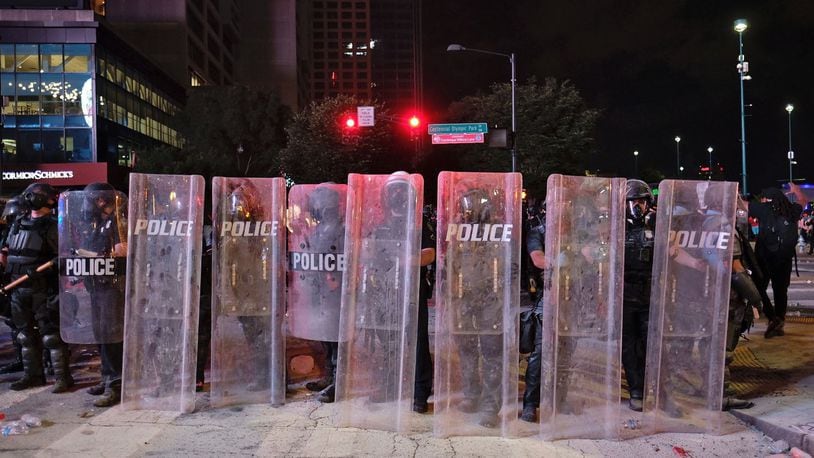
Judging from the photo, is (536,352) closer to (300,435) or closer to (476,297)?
(476,297)

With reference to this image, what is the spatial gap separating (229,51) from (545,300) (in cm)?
8668

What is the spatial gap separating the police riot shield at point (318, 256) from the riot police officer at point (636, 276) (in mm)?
2290

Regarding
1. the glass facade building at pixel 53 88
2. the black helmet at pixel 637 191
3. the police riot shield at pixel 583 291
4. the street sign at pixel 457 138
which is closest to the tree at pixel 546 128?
the street sign at pixel 457 138

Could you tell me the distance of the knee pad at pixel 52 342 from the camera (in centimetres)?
576

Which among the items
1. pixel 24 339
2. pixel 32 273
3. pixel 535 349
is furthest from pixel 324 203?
pixel 24 339

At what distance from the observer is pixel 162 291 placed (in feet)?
16.6

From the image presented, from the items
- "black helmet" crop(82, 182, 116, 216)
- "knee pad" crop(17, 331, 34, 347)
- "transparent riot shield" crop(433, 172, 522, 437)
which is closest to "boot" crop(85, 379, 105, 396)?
"knee pad" crop(17, 331, 34, 347)

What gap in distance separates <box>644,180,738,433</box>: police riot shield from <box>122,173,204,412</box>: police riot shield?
135 inches

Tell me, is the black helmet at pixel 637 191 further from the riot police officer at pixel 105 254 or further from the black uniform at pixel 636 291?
the riot police officer at pixel 105 254

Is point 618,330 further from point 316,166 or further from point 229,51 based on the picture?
point 229,51

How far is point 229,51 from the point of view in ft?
276

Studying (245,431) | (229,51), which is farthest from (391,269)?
(229,51)

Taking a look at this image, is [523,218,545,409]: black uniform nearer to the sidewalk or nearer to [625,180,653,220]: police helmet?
[625,180,653,220]: police helmet

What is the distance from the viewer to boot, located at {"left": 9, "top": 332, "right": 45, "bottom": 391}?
19.3 ft
